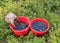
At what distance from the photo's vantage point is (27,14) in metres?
3.83

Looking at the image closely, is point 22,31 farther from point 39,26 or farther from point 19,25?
point 39,26

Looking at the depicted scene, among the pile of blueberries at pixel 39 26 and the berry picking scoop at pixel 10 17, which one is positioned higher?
the berry picking scoop at pixel 10 17

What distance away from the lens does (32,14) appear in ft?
12.5

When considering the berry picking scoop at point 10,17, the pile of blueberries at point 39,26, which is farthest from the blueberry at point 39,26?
the berry picking scoop at point 10,17

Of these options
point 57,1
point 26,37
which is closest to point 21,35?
point 26,37

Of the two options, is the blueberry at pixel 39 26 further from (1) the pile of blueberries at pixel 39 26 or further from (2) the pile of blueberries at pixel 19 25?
(2) the pile of blueberries at pixel 19 25

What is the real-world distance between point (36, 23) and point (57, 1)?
28.5 inches

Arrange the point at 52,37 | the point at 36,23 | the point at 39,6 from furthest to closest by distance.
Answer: the point at 39,6 < the point at 36,23 < the point at 52,37

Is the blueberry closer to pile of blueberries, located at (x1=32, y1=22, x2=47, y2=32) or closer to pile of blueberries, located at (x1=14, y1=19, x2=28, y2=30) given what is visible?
pile of blueberries, located at (x1=32, y1=22, x2=47, y2=32)

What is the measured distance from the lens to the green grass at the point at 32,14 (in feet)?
11.4

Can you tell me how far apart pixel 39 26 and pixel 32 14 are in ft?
1.13

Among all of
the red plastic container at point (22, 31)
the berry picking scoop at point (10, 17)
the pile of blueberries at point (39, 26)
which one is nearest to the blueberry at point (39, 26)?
Answer: the pile of blueberries at point (39, 26)

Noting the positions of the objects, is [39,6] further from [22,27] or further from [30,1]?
[22,27]

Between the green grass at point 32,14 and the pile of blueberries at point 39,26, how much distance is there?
12 cm
